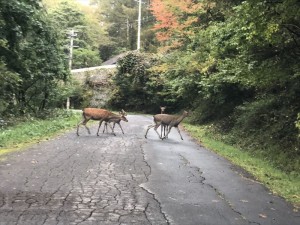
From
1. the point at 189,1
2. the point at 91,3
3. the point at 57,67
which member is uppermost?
the point at 91,3

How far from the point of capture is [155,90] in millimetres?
42844

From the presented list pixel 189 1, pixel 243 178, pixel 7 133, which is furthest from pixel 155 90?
pixel 243 178

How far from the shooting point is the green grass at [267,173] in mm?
8818

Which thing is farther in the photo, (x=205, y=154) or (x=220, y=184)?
(x=205, y=154)

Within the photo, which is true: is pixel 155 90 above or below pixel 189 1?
below

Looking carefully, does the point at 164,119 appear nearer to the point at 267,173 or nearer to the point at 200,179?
the point at 267,173

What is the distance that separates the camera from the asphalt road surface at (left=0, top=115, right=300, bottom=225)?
19.8 feet

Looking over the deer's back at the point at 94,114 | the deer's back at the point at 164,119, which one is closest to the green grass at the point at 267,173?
the deer's back at the point at 164,119

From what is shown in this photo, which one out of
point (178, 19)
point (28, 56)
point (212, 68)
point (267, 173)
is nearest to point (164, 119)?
point (212, 68)

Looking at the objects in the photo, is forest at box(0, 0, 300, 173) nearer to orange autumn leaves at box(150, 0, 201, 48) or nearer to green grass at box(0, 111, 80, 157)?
orange autumn leaves at box(150, 0, 201, 48)

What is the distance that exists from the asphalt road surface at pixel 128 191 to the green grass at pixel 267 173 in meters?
0.37

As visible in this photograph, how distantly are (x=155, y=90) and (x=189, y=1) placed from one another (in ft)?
60.7

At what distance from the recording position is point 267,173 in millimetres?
11328

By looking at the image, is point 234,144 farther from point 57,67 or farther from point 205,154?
point 57,67
